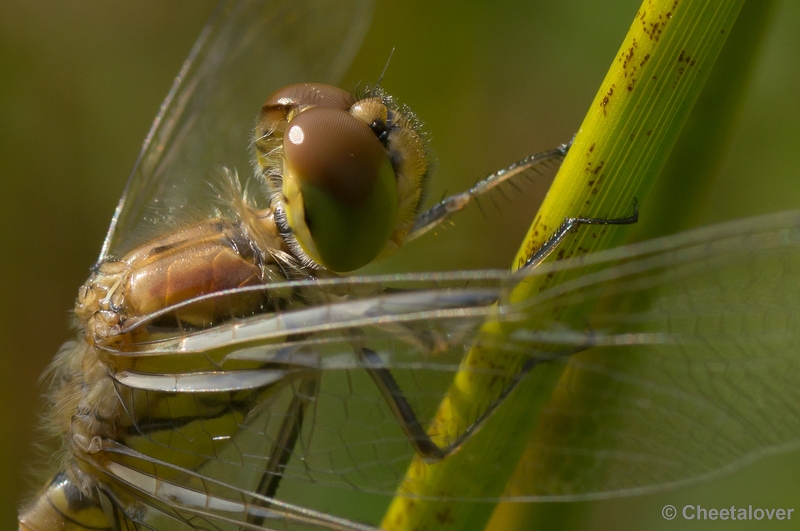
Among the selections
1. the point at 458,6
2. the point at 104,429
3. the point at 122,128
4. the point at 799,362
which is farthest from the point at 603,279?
the point at 122,128

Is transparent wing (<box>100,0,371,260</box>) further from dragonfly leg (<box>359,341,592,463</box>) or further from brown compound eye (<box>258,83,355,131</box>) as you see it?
dragonfly leg (<box>359,341,592,463</box>)

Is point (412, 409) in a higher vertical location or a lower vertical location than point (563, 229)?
lower

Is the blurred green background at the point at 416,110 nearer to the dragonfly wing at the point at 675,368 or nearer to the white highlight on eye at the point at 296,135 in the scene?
the dragonfly wing at the point at 675,368

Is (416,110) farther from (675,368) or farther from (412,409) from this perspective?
(675,368)

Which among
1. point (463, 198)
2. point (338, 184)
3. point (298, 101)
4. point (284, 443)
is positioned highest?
point (298, 101)

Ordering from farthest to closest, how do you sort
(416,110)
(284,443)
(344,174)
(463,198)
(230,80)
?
(416,110)
(230,80)
(463,198)
(284,443)
(344,174)

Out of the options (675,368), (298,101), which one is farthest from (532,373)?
(298,101)

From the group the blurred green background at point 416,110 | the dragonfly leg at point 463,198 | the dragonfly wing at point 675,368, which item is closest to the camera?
the dragonfly wing at point 675,368

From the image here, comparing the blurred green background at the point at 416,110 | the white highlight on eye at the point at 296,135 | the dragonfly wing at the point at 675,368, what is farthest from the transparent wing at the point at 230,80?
the dragonfly wing at the point at 675,368
